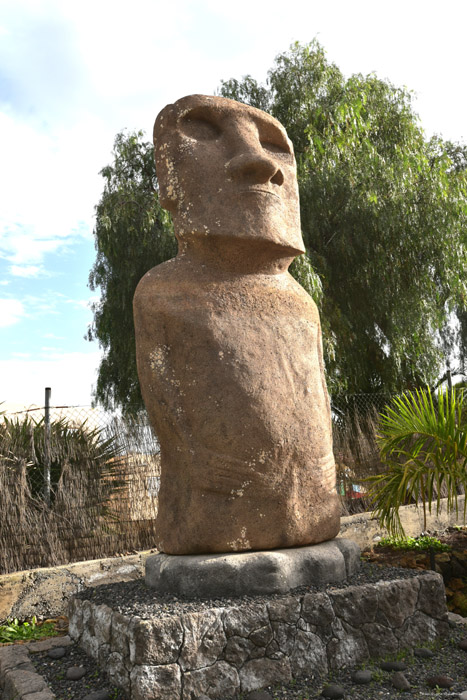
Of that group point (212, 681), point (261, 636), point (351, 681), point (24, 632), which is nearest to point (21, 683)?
point (212, 681)

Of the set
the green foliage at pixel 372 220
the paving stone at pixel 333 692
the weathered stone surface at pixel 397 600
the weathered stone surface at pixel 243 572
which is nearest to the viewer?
the paving stone at pixel 333 692

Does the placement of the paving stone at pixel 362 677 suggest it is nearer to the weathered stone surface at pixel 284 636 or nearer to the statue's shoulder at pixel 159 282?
the weathered stone surface at pixel 284 636

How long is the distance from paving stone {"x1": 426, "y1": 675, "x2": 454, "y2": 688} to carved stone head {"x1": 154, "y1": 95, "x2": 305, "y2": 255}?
2.44 metres

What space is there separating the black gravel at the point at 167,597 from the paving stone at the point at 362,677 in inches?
16.7

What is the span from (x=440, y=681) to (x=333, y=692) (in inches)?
21.0

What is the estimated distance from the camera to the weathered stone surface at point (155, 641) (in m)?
2.63

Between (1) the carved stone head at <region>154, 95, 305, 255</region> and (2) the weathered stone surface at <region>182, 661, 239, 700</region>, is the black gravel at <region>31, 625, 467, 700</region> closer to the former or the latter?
(2) the weathered stone surface at <region>182, 661, 239, 700</region>

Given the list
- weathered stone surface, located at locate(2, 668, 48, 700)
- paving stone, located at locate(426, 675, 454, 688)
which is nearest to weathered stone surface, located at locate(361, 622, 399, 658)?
paving stone, located at locate(426, 675, 454, 688)

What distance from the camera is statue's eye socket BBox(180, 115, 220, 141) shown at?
12.3 ft

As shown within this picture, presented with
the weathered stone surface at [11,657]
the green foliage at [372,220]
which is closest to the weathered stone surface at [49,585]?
the weathered stone surface at [11,657]

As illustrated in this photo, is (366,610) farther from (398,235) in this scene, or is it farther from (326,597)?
(398,235)

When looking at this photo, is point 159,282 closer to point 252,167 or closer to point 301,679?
point 252,167

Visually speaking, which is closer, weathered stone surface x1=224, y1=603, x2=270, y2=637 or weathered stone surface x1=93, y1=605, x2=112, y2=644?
weathered stone surface x1=224, y1=603, x2=270, y2=637

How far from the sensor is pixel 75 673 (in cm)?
305
